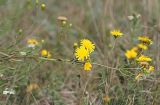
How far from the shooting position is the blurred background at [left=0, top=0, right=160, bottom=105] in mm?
2176

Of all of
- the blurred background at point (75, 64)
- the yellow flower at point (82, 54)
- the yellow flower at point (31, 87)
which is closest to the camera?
the yellow flower at point (82, 54)

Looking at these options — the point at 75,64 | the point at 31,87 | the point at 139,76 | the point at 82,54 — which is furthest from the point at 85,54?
the point at 31,87

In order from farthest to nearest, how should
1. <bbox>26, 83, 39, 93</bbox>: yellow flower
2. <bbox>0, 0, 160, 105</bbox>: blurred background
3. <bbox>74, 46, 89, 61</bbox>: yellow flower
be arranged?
<bbox>26, 83, 39, 93</bbox>: yellow flower → <bbox>0, 0, 160, 105</bbox>: blurred background → <bbox>74, 46, 89, 61</bbox>: yellow flower

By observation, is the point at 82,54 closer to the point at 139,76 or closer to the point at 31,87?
the point at 139,76

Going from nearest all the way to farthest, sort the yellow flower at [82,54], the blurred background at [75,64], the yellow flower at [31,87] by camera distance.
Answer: the yellow flower at [82,54] → the blurred background at [75,64] → the yellow flower at [31,87]

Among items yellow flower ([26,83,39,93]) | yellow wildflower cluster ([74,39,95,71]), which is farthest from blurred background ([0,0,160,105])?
yellow wildflower cluster ([74,39,95,71])

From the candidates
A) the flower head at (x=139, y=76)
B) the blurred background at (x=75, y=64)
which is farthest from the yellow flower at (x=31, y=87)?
the flower head at (x=139, y=76)

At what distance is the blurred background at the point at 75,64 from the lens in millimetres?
2176

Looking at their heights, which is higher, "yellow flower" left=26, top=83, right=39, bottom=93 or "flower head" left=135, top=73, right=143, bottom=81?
"flower head" left=135, top=73, right=143, bottom=81

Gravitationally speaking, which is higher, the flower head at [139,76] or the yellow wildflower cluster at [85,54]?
the yellow wildflower cluster at [85,54]

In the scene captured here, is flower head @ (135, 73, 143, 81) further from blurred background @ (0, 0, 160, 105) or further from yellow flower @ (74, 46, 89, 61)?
yellow flower @ (74, 46, 89, 61)

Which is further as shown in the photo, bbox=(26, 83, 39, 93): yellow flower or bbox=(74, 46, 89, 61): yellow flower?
bbox=(26, 83, 39, 93): yellow flower

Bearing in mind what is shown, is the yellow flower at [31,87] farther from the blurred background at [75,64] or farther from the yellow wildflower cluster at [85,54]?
the yellow wildflower cluster at [85,54]

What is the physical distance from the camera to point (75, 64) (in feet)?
7.64
